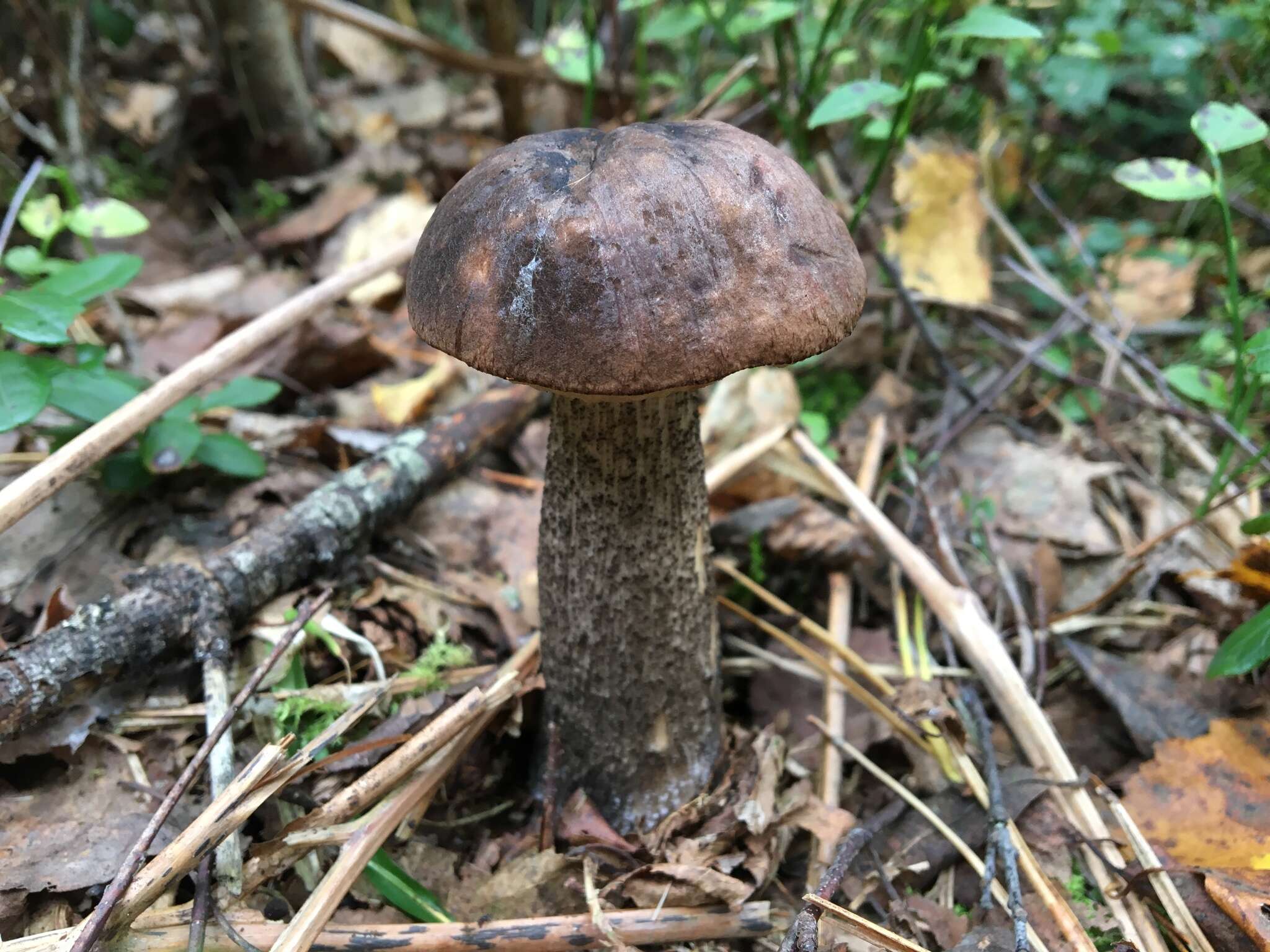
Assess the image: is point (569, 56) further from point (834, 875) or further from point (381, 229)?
point (834, 875)

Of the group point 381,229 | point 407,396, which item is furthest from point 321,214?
point 407,396

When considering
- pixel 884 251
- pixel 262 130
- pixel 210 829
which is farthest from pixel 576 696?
pixel 262 130

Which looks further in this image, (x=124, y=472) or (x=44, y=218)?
(x=44, y=218)

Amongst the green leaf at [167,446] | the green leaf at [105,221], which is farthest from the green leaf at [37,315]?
the green leaf at [105,221]

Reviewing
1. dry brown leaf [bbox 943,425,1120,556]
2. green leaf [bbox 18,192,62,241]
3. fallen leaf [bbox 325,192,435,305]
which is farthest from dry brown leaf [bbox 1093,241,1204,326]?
green leaf [bbox 18,192,62,241]

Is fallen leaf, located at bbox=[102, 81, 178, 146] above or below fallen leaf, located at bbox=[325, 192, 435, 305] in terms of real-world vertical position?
above

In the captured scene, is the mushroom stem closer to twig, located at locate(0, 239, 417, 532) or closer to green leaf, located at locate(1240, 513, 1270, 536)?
twig, located at locate(0, 239, 417, 532)
